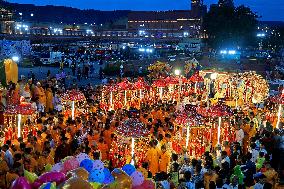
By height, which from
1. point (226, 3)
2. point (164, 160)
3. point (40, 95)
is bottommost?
point (164, 160)

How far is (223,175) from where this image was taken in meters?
8.48

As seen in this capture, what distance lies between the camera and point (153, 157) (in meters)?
10.4

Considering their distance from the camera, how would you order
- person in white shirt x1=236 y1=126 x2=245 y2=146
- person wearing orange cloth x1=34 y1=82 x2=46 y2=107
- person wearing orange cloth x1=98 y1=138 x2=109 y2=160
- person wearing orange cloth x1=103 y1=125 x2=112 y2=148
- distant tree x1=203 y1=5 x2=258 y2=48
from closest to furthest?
person wearing orange cloth x1=98 y1=138 x2=109 y2=160
person wearing orange cloth x1=103 y1=125 x2=112 y2=148
person in white shirt x1=236 y1=126 x2=245 y2=146
person wearing orange cloth x1=34 y1=82 x2=46 y2=107
distant tree x1=203 y1=5 x2=258 y2=48

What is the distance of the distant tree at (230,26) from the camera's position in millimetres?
48344

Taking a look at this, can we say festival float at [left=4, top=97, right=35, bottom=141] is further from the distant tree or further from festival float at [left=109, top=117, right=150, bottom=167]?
the distant tree

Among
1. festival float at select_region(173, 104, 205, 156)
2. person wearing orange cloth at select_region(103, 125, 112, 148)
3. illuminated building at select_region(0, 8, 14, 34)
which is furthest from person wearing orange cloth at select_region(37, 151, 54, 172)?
illuminated building at select_region(0, 8, 14, 34)

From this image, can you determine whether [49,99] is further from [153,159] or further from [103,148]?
[153,159]

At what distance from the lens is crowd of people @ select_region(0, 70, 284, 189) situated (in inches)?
338

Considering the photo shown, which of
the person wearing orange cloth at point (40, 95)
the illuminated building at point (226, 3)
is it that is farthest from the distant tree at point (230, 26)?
the person wearing orange cloth at point (40, 95)

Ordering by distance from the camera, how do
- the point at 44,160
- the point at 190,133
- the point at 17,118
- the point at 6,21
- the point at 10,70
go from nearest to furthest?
the point at 44,160 → the point at 190,133 → the point at 17,118 → the point at 10,70 → the point at 6,21

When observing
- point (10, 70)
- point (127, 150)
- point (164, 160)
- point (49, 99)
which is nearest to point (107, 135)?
point (127, 150)

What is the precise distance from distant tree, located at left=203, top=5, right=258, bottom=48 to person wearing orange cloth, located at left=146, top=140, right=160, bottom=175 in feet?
129

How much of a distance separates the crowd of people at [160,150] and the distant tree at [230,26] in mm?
33322

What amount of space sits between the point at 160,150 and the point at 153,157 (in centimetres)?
26
